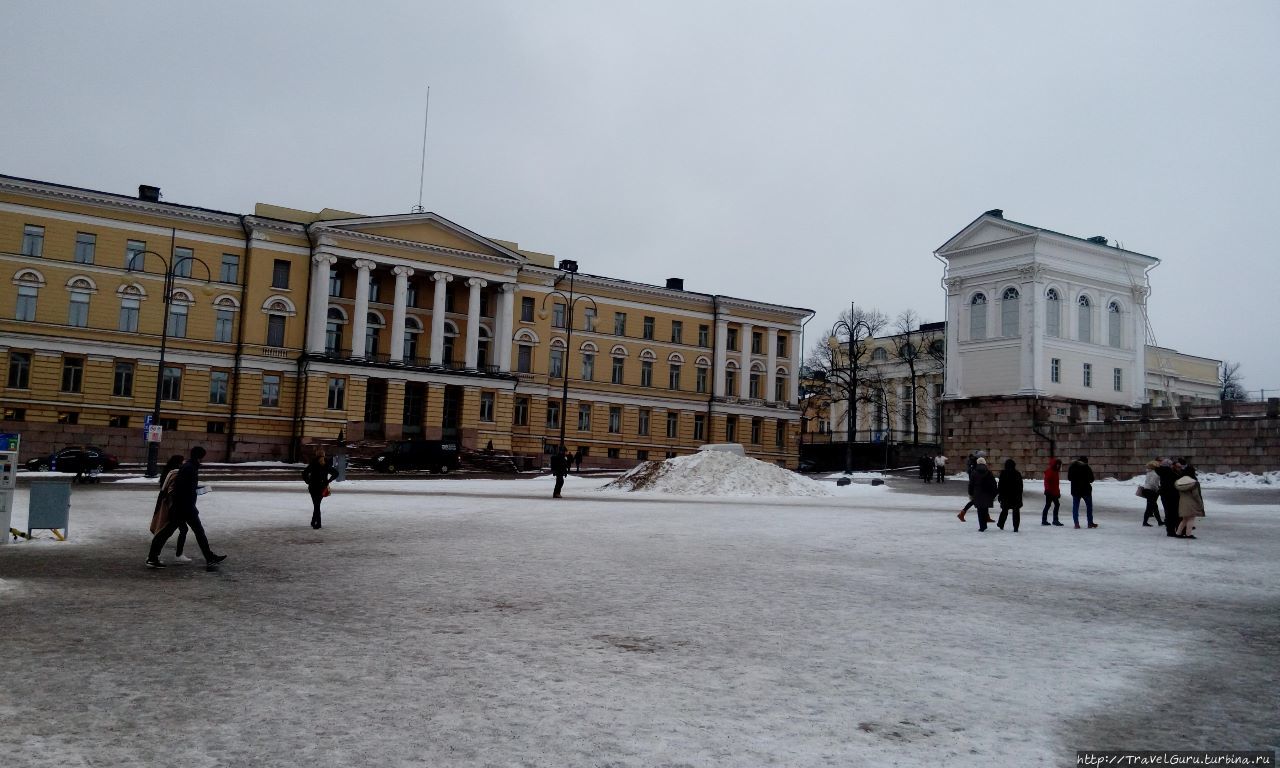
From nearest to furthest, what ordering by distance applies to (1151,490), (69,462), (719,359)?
1. (1151,490)
2. (69,462)
3. (719,359)

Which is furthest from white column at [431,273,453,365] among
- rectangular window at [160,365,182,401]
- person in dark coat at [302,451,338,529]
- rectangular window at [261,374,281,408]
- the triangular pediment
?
person in dark coat at [302,451,338,529]

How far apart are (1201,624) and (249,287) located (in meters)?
57.9

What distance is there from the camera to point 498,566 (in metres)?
13.0

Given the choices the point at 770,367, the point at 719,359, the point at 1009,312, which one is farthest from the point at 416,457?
the point at 770,367

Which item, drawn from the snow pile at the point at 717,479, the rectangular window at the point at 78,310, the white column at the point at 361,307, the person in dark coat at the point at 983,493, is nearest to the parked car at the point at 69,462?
the rectangular window at the point at 78,310

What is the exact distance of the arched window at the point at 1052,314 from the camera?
53.4m

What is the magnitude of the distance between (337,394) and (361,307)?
19.6ft

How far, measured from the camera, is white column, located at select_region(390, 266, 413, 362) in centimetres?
6016

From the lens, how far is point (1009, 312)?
54500mm

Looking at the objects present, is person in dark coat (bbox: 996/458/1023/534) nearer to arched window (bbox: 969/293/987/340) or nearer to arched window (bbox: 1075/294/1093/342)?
arched window (bbox: 969/293/987/340)

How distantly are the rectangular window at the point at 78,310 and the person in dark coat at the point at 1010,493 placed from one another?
54.0m

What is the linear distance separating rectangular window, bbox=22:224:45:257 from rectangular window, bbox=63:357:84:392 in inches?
259

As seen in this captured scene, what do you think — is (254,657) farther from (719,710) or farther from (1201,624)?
(1201,624)

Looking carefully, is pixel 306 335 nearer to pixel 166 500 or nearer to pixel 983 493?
pixel 983 493
